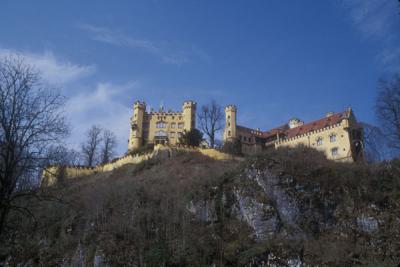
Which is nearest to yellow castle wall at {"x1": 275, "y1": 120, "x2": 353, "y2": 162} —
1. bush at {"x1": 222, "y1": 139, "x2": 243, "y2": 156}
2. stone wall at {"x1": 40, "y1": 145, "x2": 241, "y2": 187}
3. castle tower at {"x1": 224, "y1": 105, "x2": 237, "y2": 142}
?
bush at {"x1": 222, "y1": 139, "x2": 243, "y2": 156}

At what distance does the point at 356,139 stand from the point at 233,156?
14803 mm

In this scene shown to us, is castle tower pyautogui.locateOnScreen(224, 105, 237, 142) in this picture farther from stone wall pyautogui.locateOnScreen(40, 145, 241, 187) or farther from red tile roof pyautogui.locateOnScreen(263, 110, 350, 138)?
stone wall pyautogui.locateOnScreen(40, 145, 241, 187)

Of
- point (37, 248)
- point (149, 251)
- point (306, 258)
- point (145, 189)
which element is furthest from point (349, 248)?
point (37, 248)

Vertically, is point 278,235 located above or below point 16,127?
below

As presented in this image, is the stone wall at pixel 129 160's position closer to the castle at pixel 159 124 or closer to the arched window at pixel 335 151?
the castle at pixel 159 124

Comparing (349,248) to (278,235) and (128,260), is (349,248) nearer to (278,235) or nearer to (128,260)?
(278,235)

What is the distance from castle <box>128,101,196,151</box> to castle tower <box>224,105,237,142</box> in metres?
5.10

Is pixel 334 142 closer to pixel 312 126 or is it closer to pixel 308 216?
pixel 312 126

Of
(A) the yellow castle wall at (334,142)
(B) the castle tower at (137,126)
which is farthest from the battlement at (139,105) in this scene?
(A) the yellow castle wall at (334,142)

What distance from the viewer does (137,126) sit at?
59094 millimetres

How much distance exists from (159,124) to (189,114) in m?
4.84

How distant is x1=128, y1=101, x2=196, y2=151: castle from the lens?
58.6 m

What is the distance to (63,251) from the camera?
2895 cm

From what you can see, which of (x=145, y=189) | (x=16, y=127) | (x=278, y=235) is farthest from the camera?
(x=145, y=189)
